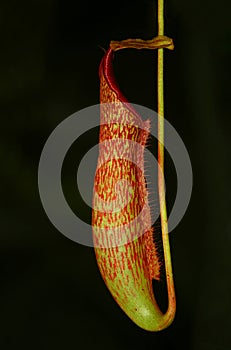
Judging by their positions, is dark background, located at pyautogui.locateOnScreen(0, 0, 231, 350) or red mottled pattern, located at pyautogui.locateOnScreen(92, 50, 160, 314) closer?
red mottled pattern, located at pyautogui.locateOnScreen(92, 50, 160, 314)

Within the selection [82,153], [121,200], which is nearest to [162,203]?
[121,200]

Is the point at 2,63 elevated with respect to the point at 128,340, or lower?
→ elevated

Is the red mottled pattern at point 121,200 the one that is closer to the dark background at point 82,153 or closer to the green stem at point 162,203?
the green stem at point 162,203

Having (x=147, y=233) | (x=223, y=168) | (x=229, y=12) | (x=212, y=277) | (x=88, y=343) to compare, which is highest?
(x=229, y=12)

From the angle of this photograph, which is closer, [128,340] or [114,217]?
[114,217]

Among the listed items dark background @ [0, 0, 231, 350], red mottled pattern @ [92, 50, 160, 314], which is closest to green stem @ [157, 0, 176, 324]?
red mottled pattern @ [92, 50, 160, 314]

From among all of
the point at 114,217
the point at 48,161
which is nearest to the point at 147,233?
the point at 114,217

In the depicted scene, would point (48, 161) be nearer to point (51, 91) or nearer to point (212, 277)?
point (51, 91)

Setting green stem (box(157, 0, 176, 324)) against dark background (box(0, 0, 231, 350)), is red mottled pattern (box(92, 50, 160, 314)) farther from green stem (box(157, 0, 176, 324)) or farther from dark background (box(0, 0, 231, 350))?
dark background (box(0, 0, 231, 350))

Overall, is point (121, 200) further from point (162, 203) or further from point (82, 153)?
point (82, 153)
